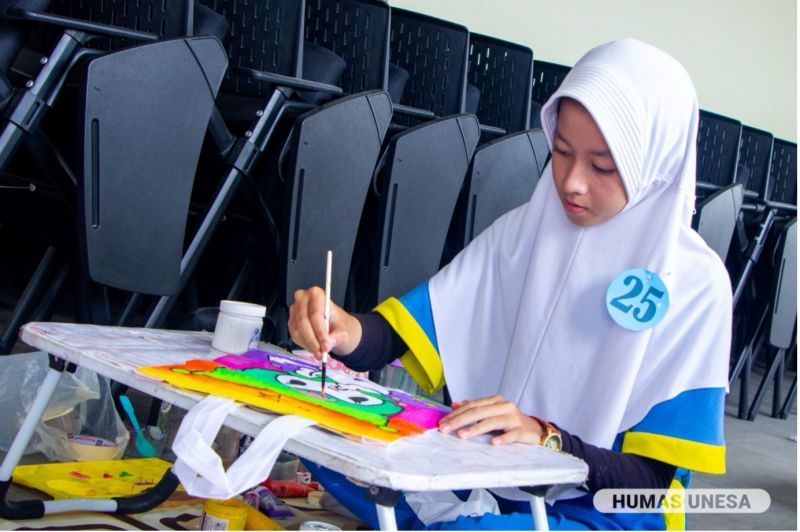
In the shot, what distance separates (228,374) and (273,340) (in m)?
1.60

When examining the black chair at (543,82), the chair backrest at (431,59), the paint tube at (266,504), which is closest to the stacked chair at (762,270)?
the black chair at (543,82)

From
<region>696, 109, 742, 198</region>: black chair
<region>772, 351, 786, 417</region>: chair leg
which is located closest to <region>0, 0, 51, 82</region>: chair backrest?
<region>696, 109, 742, 198</region>: black chair

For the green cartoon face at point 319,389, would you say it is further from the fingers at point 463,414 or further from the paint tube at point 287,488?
the paint tube at point 287,488

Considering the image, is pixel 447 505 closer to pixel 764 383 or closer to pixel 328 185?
pixel 328 185

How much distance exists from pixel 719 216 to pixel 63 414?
7.89ft

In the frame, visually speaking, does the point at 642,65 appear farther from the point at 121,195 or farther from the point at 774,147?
the point at 774,147

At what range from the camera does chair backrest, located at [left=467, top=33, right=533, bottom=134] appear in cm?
322

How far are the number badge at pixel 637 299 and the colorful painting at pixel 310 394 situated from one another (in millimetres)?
262

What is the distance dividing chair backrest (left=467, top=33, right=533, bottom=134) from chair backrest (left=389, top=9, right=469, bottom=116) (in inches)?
10.6

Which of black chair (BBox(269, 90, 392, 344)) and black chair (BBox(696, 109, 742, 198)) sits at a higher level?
black chair (BBox(696, 109, 742, 198))

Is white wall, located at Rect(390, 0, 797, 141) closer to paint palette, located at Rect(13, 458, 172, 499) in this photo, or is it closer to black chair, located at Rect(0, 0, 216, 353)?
black chair, located at Rect(0, 0, 216, 353)

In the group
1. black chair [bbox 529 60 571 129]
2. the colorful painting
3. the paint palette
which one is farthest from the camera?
black chair [bbox 529 60 571 129]

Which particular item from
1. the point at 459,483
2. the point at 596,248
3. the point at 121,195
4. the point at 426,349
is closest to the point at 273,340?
the point at 121,195

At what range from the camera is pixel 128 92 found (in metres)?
1.84
